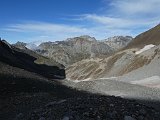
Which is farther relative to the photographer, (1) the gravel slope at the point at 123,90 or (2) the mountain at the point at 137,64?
(2) the mountain at the point at 137,64

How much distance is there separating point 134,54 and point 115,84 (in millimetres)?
81245

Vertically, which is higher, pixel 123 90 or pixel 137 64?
pixel 137 64

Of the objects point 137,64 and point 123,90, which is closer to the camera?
point 123,90

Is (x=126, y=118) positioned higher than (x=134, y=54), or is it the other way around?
(x=134, y=54)

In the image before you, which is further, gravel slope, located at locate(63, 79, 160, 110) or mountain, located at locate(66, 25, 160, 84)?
mountain, located at locate(66, 25, 160, 84)

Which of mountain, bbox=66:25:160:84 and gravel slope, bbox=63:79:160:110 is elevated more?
mountain, bbox=66:25:160:84

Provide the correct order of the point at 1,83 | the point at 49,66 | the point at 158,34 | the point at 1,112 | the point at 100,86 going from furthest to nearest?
the point at 158,34, the point at 49,66, the point at 100,86, the point at 1,83, the point at 1,112

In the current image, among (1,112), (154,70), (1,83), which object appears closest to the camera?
(1,112)

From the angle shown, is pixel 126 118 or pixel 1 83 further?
pixel 1 83

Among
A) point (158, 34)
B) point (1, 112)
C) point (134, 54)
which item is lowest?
point (1, 112)

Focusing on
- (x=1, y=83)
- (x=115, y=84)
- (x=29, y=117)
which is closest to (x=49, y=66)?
(x=115, y=84)

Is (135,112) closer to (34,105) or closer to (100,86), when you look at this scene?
(34,105)

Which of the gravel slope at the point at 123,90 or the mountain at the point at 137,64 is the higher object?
the mountain at the point at 137,64

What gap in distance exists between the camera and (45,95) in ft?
135
